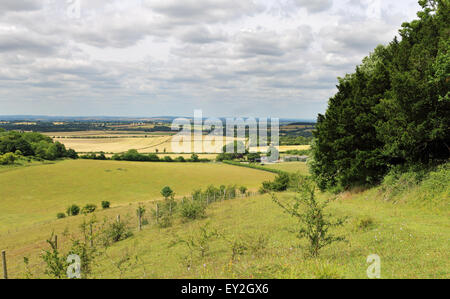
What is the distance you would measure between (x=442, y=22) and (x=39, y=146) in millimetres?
110182

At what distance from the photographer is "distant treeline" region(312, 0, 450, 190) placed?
19047 millimetres

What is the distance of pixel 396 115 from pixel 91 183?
221ft

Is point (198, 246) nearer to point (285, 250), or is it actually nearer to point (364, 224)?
point (285, 250)

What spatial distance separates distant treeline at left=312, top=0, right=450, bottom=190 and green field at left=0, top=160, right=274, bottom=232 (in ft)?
113

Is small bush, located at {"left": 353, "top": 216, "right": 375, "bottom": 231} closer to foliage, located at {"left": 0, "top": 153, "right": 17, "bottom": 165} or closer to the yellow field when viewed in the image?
foliage, located at {"left": 0, "top": 153, "right": 17, "bottom": 165}

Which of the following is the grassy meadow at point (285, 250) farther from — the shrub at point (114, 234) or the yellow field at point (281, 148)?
Answer: the yellow field at point (281, 148)

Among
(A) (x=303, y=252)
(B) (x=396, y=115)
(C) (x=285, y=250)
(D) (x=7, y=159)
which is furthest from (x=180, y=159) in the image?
(A) (x=303, y=252)

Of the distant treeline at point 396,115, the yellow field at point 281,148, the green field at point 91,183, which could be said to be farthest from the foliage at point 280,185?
the yellow field at point 281,148

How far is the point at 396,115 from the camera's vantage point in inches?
802
